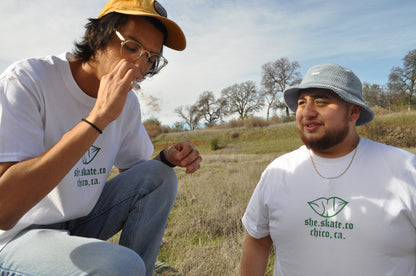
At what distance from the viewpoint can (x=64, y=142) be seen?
1.39m

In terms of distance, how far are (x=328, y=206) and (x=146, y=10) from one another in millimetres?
1715

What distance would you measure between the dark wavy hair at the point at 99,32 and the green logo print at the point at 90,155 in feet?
2.14

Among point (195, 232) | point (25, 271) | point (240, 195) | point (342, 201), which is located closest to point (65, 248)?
point (25, 271)

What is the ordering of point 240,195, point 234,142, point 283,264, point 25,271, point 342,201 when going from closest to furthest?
1. point 25,271
2. point 342,201
3. point 283,264
4. point 240,195
5. point 234,142


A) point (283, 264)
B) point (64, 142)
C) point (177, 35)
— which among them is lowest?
point (283, 264)

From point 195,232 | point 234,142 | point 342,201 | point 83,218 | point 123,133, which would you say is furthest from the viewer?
point 234,142

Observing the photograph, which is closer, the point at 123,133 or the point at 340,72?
the point at 340,72

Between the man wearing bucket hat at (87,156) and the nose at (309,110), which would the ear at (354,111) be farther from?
the man wearing bucket hat at (87,156)

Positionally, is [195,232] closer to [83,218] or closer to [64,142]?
[83,218]

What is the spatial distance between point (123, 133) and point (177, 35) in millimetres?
927

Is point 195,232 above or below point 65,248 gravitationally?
below

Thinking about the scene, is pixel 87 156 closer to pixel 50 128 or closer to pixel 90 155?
pixel 90 155

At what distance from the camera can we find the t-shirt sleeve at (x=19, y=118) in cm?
142

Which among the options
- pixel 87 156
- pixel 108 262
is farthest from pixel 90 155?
pixel 108 262
